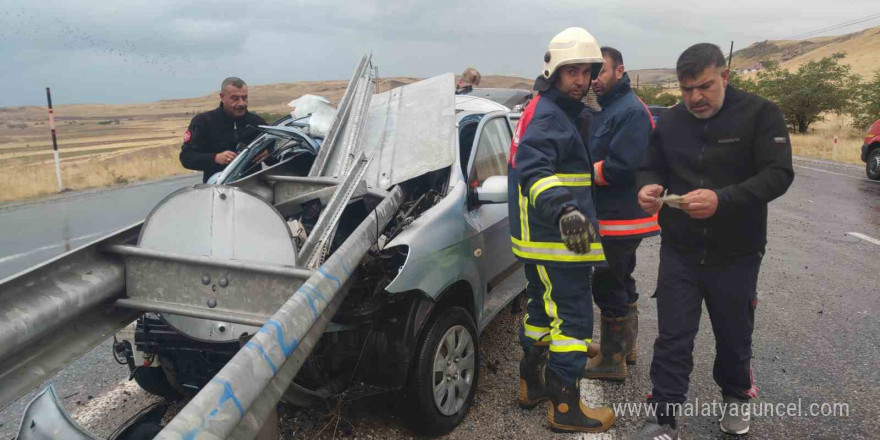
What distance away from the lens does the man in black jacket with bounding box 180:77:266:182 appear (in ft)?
16.5

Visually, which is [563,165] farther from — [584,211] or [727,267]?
[727,267]

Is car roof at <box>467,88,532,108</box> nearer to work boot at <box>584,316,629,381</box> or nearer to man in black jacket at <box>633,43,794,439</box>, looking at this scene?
work boot at <box>584,316,629,381</box>

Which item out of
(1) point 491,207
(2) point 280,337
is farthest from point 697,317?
(2) point 280,337

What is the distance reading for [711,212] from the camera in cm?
256

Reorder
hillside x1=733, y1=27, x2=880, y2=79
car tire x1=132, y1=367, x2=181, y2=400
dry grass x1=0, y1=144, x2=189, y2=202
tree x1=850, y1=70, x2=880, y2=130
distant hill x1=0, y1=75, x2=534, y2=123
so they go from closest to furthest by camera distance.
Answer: car tire x1=132, y1=367, x2=181, y2=400 < dry grass x1=0, y1=144, x2=189, y2=202 < tree x1=850, y1=70, x2=880, y2=130 < hillside x1=733, y1=27, x2=880, y2=79 < distant hill x1=0, y1=75, x2=534, y2=123

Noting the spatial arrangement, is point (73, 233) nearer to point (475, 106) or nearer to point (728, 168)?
point (475, 106)

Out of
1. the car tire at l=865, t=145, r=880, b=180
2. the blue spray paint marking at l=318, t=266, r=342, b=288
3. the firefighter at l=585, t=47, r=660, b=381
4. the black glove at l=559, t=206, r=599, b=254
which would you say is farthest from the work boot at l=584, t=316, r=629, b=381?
the car tire at l=865, t=145, r=880, b=180

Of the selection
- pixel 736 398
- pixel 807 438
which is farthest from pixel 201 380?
pixel 807 438

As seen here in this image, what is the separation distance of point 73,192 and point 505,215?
474 inches

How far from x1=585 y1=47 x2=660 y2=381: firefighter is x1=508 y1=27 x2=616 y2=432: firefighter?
0.45m

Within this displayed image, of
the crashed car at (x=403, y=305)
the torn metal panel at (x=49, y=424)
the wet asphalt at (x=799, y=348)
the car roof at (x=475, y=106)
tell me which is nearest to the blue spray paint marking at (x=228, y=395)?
the torn metal panel at (x=49, y=424)

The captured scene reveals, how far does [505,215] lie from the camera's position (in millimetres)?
3824

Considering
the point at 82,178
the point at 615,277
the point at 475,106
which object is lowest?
the point at 82,178

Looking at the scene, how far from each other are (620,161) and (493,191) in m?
0.74
